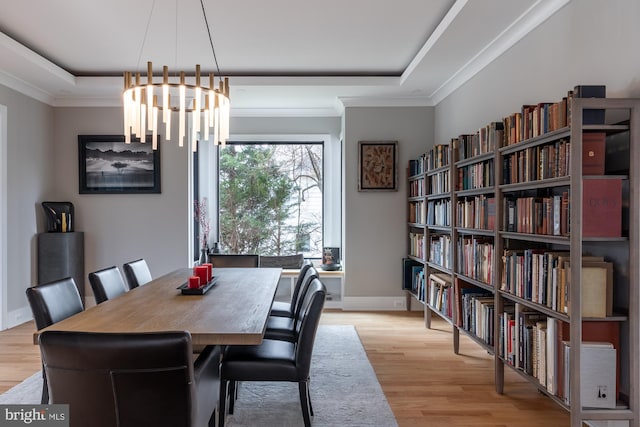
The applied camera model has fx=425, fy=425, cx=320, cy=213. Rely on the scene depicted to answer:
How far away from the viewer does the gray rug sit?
8.14 ft

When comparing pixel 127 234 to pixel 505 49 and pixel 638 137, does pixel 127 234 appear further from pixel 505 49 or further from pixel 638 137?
pixel 638 137

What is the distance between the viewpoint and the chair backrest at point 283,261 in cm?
557

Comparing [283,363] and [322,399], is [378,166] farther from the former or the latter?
[283,363]

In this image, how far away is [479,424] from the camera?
2.46 meters

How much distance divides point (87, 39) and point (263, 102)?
80.8 inches

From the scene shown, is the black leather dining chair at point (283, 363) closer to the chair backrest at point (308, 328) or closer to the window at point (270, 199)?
the chair backrest at point (308, 328)

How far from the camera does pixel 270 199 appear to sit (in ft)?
19.3

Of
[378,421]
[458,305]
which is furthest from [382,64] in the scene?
[378,421]

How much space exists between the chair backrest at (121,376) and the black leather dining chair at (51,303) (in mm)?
793

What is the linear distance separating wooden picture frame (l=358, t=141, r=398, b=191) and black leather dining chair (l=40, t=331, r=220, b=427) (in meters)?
3.99

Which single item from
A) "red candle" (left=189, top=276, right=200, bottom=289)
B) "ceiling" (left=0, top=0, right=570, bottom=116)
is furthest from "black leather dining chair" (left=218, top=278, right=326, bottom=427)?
"ceiling" (left=0, top=0, right=570, bottom=116)

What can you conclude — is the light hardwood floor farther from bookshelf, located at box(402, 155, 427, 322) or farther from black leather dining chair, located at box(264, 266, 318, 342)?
black leather dining chair, located at box(264, 266, 318, 342)

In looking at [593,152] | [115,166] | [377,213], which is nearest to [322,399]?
[593,152]

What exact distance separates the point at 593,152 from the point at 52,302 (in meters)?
2.87
